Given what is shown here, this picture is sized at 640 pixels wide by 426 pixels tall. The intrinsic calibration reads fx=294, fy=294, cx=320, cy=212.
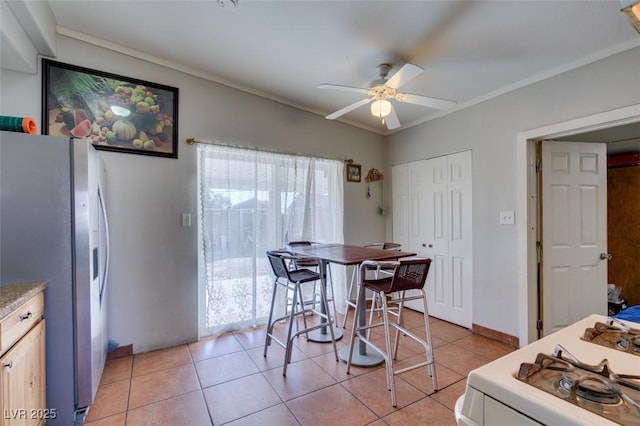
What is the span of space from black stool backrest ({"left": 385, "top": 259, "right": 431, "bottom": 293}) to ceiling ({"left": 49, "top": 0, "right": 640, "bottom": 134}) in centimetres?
165

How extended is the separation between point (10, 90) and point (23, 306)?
1.79 meters

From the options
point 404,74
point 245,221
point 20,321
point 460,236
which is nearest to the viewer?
point 20,321

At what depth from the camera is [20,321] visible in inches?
53.0

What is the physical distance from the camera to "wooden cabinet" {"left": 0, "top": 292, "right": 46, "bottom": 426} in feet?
3.99

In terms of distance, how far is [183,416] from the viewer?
185 centimetres

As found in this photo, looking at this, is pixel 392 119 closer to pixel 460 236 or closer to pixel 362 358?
pixel 460 236

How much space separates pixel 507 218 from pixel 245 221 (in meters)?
2.66

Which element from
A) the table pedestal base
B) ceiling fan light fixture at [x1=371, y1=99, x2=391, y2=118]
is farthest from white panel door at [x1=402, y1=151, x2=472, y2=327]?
ceiling fan light fixture at [x1=371, y1=99, x2=391, y2=118]

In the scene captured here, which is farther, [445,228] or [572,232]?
[445,228]

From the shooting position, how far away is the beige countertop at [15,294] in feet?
4.05

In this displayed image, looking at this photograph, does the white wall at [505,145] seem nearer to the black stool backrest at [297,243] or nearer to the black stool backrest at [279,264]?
the black stool backrest at [297,243]

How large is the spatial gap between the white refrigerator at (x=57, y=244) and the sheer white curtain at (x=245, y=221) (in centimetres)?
120

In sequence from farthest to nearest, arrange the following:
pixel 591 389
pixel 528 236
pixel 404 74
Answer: pixel 528 236
pixel 404 74
pixel 591 389

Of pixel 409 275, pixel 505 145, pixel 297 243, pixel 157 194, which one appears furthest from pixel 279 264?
pixel 505 145
